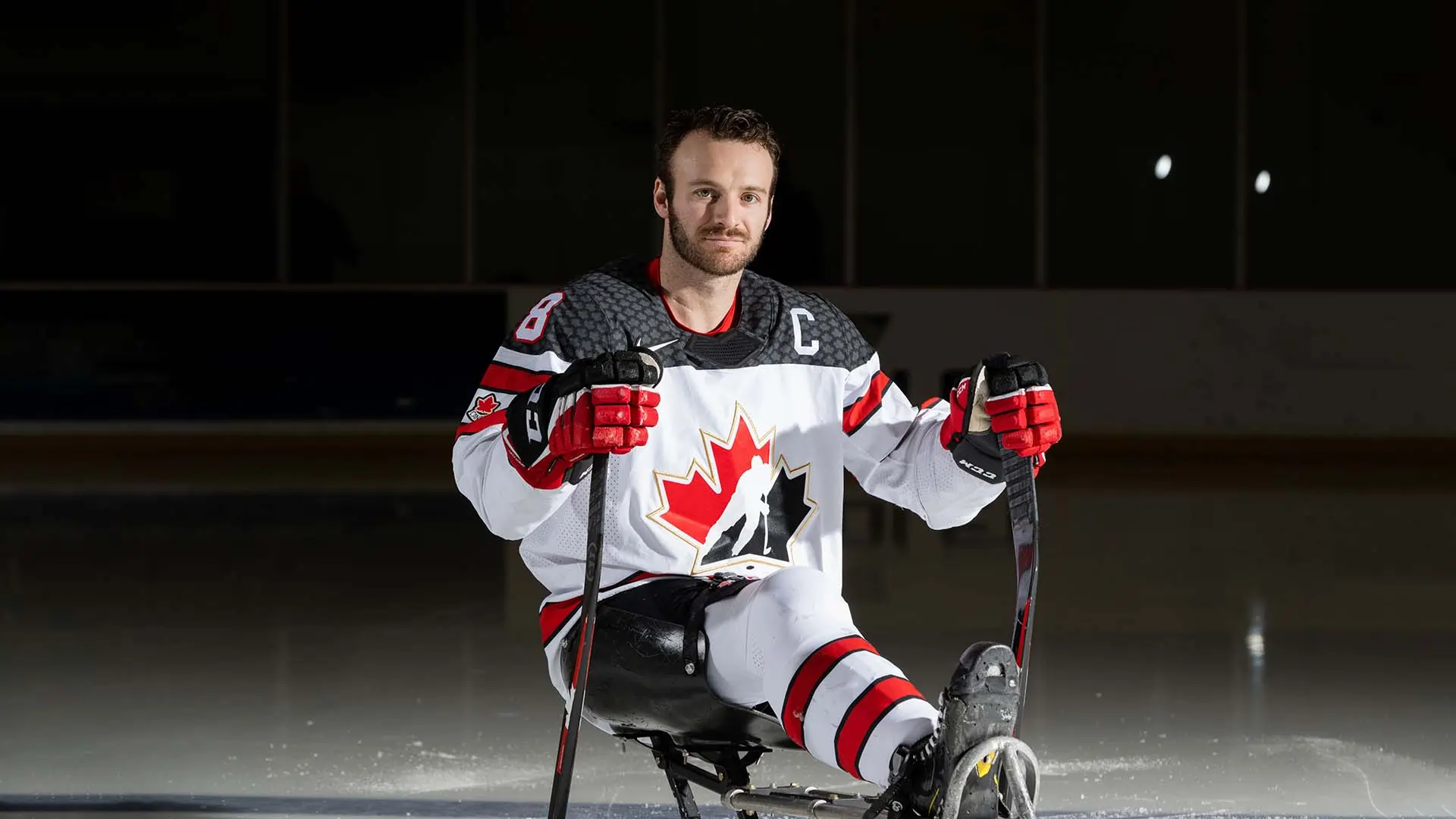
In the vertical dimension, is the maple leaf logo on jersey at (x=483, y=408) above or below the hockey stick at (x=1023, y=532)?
above

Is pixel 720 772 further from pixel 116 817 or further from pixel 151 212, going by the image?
pixel 151 212

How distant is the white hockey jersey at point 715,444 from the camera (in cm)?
234

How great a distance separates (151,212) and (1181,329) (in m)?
6.26

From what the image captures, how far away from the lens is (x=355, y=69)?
37.1ft

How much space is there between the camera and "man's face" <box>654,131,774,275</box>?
2383 millimetres

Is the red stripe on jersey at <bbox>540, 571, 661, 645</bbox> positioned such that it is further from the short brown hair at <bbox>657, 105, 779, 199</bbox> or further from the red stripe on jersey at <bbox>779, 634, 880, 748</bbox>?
the short brown hair at <bbox>657, 105, 779, 199</bbox>

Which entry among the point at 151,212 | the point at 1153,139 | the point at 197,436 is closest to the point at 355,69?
the point at 151,212

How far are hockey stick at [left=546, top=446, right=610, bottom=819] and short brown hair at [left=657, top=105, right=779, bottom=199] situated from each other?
48cm

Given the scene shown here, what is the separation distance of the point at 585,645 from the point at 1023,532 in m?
0.57

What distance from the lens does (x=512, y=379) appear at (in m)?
2.34

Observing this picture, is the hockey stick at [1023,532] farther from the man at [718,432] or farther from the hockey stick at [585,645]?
the hockey stick at [585,645]

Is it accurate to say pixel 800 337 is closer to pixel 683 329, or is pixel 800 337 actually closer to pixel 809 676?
pixel 683 329

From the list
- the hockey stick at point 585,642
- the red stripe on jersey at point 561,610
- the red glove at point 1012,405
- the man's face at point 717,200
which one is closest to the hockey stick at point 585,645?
the hockey stick at point 585,642

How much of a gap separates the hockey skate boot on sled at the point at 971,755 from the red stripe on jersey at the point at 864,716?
0.05 m
